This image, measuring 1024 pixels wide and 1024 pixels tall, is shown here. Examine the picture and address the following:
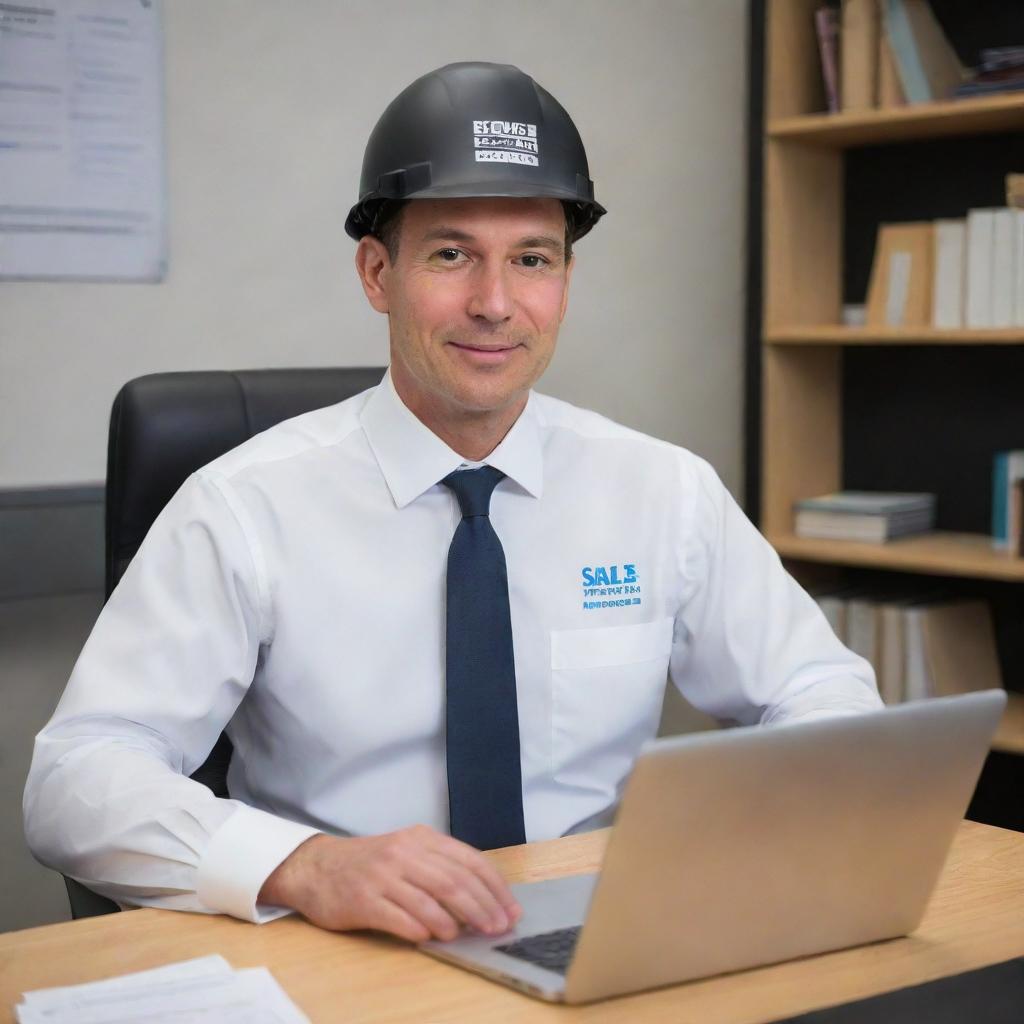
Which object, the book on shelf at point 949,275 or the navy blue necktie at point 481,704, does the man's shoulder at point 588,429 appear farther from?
the book on shelf at point 949,275

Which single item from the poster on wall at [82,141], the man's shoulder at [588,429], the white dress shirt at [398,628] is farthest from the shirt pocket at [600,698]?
the poster on wall at [82,141]

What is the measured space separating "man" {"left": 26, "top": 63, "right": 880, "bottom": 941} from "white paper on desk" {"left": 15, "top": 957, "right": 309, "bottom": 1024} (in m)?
0.32

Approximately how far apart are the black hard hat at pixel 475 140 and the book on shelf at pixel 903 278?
180 cm

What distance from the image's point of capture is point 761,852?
0.97 metres

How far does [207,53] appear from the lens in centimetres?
255

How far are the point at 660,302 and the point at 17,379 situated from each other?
1.53 metres

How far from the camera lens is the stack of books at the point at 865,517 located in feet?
10.5

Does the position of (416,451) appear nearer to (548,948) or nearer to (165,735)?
(165,735)

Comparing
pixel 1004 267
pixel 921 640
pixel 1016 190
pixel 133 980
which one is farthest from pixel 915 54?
pixel 133 980

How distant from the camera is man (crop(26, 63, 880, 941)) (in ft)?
4.83

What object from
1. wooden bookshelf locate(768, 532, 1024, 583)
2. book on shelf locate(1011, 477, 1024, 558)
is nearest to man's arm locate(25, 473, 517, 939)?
wooden bookshelf locate(768, 532, 1024, 583)

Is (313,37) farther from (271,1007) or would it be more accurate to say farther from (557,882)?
(271,1007)

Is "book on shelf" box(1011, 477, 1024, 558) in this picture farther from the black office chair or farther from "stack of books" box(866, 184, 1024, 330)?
the black office chair

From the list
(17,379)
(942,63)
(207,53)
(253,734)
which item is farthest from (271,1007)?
(942,63)
